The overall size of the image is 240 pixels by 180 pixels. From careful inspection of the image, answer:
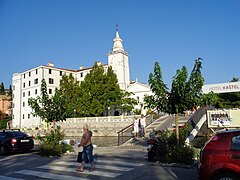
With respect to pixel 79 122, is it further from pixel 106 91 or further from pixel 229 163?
pixel 229 163

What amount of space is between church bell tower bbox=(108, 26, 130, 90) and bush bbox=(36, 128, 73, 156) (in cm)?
4694

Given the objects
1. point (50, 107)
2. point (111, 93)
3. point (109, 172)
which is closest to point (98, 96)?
point (111, 93)

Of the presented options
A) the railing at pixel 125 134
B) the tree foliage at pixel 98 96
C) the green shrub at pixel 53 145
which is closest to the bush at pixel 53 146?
the green shrub at pixel 53 145

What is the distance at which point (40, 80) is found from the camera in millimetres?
65438

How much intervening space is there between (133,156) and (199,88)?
4454mm

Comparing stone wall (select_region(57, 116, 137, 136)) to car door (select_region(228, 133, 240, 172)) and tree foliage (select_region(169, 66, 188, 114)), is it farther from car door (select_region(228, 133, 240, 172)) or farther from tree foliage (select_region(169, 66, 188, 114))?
car door (select_region(228, 133, 240, 172))

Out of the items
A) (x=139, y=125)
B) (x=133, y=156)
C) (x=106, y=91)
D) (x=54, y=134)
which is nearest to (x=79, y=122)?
(x=106, y=91)

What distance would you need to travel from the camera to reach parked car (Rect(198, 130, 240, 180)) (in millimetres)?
5609

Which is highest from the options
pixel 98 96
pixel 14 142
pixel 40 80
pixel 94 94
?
pixel 40 80

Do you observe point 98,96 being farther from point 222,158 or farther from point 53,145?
point 222,158

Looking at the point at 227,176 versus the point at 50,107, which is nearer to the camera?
the point at 227,176

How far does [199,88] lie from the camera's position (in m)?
11.8

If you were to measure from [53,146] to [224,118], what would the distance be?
9449 millimetres

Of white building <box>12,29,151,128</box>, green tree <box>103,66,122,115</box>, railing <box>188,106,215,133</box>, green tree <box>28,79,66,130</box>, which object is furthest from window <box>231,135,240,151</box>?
white building <box>12,29,151,128</box>
